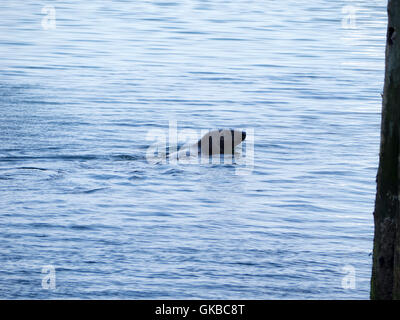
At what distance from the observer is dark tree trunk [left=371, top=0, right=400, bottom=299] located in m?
6.64

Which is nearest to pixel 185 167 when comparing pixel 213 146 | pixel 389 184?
pixel 213 146

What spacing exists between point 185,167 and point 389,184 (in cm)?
741

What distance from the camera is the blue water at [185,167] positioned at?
30.7 feet

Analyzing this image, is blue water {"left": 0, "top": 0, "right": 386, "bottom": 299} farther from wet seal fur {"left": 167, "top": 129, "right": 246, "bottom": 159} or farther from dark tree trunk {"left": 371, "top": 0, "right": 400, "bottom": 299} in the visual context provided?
dark tree trunk {"left": 371, "top": 0, "right": 400, "bottom": 299}

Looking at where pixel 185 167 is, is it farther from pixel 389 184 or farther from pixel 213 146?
pixel 389 184

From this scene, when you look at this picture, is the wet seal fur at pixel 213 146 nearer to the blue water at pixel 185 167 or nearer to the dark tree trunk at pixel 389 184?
the blue water at pixel 185 167

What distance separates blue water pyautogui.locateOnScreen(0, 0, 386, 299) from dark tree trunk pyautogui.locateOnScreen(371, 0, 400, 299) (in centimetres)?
176

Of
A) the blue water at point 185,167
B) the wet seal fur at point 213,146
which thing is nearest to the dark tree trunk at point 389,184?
the blue water at point 185,167

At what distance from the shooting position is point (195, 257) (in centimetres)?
979

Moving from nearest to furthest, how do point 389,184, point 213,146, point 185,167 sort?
A: point 389,184 < point 185,167 < point 213,146

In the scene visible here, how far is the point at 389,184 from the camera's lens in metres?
6.82

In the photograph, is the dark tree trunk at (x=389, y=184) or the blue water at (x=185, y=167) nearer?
the dark tree trunk at (x=389, y=184)

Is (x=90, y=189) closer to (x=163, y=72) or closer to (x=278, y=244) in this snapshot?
(x=278, y=244)

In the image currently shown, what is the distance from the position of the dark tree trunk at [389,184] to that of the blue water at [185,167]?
5.77 feet
